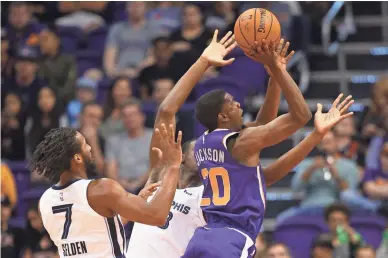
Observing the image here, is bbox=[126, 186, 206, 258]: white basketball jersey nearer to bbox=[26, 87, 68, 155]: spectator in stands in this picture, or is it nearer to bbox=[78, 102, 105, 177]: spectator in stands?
bbox=[78, 102, 105, 177]: spectator in stands

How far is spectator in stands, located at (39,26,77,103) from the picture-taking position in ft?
39.4

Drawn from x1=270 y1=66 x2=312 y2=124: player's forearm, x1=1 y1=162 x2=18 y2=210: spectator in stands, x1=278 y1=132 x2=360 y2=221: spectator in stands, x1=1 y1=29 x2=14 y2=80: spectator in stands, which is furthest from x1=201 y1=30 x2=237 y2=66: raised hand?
x1=1 y1=29 x2=14 y2=80: spectator in stands

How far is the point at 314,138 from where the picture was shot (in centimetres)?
606

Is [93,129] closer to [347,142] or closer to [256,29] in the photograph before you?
[347,142]

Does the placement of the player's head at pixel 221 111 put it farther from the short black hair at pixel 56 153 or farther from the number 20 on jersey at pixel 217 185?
the short black hair at pixel 56 153

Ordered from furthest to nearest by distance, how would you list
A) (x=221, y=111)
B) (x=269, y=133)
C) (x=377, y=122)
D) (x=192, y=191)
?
1. (x=377, y=122)
2. (x=192, y=191)
3. (x=221, y=111)
4. (x=269, y=133)

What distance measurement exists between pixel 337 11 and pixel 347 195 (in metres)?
4.13

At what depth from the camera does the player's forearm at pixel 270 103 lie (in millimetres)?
6441

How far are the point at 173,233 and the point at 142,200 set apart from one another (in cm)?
99

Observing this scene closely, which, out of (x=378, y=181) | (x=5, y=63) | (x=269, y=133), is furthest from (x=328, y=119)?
(x=5, y=63)

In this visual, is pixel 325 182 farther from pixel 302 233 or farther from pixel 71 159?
pixel 71 159

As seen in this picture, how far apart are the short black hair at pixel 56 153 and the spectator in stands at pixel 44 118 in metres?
5.59

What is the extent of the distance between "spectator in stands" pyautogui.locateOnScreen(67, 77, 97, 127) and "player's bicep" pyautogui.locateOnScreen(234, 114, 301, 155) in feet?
18.6

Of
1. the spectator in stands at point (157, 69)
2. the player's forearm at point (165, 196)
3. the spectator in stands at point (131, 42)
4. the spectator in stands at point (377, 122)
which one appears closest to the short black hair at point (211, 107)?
the player's forearm at point (165, 196)
